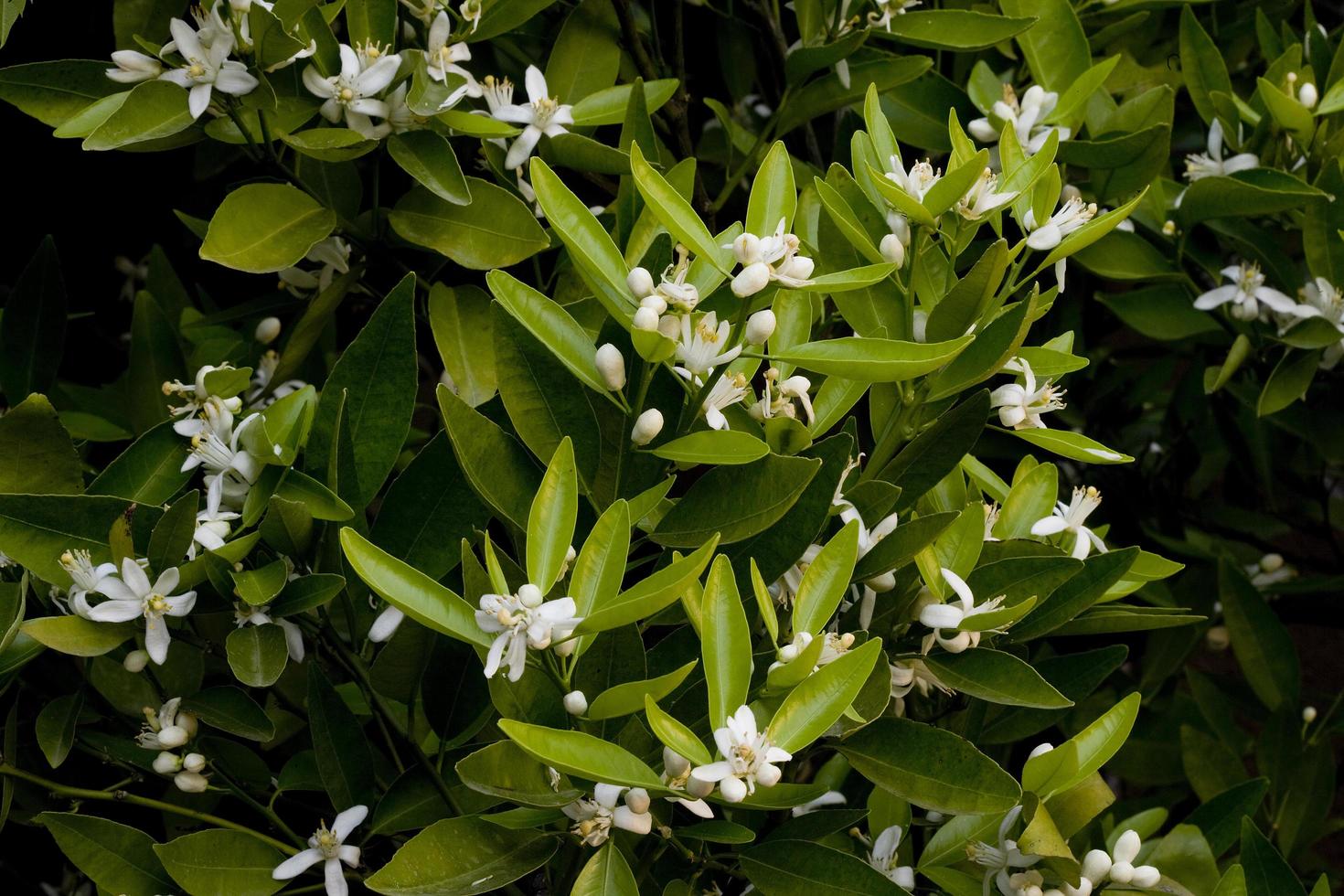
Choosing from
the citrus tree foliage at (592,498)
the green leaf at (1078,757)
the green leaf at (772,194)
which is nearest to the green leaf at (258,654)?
the citrus tree foliage at (592,498)

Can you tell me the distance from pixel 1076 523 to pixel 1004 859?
0.26 m

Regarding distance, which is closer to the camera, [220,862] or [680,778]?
[680,778]

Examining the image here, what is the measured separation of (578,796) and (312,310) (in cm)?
60

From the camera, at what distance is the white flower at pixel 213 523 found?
90 centimetres

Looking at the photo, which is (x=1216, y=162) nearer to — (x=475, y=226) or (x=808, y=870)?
(x=475, y=226)

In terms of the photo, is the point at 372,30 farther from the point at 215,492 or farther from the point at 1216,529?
the point at 1216,529

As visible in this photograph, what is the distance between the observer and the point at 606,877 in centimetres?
80

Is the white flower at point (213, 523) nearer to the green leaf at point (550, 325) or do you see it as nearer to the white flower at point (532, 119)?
the green leaf at point (550, 325)

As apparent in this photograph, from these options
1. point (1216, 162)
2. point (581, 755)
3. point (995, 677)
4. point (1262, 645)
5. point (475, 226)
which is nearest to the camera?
point (581, 755)

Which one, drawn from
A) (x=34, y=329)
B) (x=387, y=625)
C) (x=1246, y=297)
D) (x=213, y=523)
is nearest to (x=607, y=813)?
(x=387, y=625)

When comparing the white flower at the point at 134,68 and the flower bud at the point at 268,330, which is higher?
the white flower at the point at 134,68

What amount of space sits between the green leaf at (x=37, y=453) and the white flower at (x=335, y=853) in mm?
316

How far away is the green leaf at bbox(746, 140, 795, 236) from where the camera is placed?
34.8 inches

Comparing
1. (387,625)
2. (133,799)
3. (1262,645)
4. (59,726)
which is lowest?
(1262,645)
